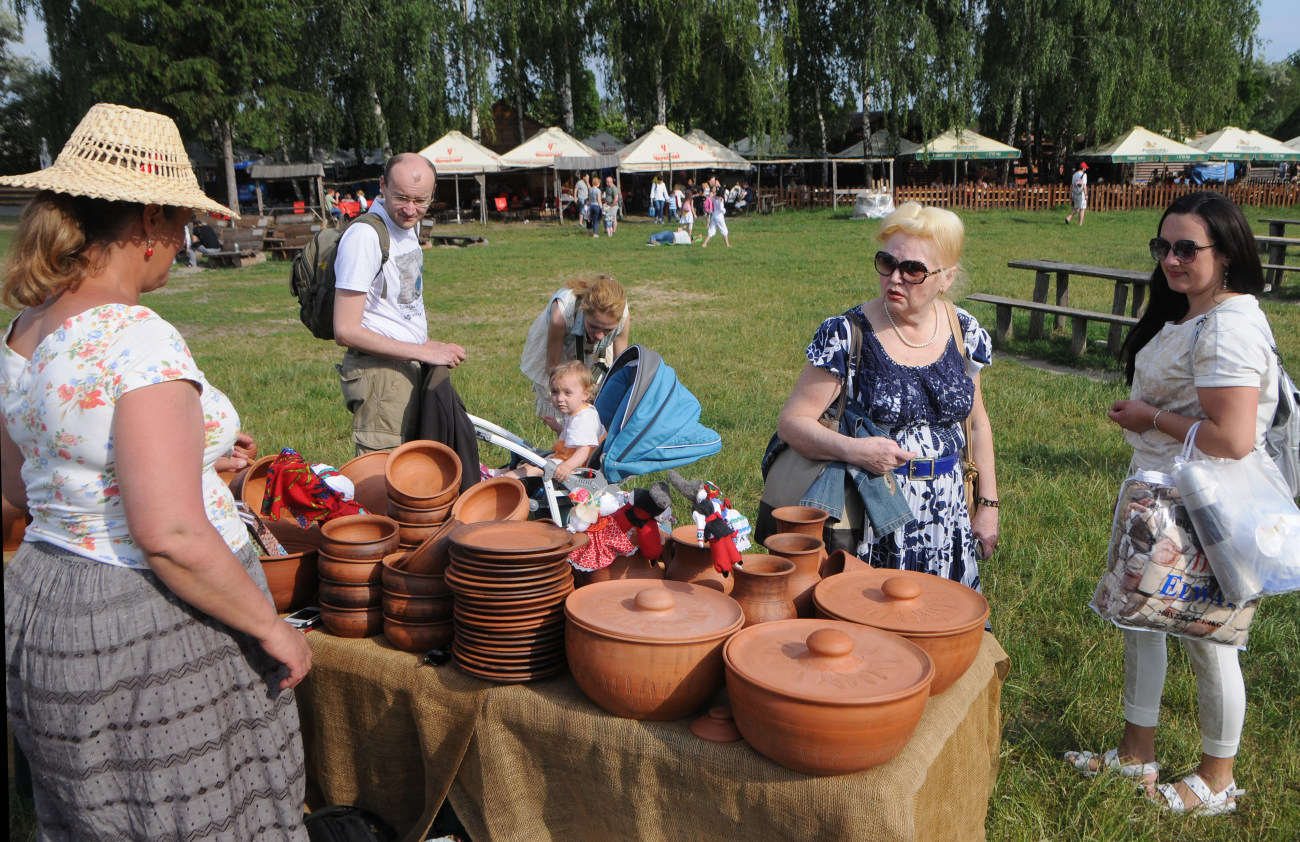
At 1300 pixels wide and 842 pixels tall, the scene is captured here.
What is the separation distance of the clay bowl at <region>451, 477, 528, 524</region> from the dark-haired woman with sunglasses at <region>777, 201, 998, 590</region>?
87cm

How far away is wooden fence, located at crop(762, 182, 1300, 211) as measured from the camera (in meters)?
30.1

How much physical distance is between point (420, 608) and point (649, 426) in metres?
1.41

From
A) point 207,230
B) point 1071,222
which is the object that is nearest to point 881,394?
point 207,230

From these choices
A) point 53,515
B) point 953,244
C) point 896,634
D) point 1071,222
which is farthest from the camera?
point 1071,222

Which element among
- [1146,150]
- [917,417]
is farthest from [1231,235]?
[1146,150]

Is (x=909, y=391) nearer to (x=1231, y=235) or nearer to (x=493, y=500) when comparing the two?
(x=1231, y=235)

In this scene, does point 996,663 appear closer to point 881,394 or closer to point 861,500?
point 861,500

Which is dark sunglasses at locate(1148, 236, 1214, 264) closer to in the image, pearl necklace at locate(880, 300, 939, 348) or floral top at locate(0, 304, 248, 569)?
pearl necklace at locate(880, 300, 939, 348)

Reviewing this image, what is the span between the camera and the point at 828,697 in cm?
165

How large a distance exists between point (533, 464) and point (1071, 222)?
2604cm

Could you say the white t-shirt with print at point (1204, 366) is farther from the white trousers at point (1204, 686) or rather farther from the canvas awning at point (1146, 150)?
the canvas awning at point (1146, 150)

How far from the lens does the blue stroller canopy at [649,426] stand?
11.3 feet

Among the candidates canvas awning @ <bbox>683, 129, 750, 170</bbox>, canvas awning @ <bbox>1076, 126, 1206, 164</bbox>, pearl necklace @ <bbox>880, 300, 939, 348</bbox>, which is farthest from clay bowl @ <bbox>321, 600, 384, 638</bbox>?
canvas awning @ <bbox>1076, 126, 1206, 164</bbox>

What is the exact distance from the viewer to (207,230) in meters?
19.6
